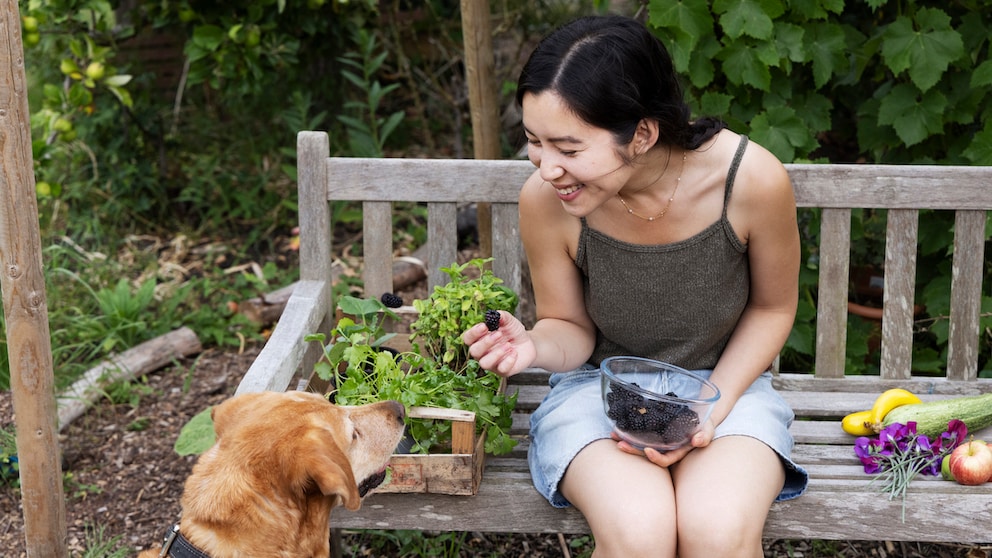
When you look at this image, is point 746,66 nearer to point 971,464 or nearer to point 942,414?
point 942,414

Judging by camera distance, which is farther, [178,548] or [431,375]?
[431,375]

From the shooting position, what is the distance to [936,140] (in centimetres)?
425

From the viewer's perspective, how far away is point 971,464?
2879 mm

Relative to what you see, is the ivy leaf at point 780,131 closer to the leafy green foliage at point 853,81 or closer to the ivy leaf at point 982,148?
the leafy green foliage at point 853,81

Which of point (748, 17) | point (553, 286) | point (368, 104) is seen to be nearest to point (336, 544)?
point (553, 286)

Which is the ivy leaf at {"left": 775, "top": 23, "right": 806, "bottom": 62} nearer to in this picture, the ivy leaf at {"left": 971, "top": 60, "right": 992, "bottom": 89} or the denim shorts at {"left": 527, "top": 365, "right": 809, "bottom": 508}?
the ivy leaf at {"left": 971, "top": 60, "right": 992, "bottom": 89}

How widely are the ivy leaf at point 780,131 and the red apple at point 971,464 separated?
4.57 ft

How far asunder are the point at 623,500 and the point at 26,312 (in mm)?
1884

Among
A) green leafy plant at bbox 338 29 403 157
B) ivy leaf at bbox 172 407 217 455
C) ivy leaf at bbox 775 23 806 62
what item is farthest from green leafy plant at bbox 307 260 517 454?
green leafy plant at bbox 338 29 403 157

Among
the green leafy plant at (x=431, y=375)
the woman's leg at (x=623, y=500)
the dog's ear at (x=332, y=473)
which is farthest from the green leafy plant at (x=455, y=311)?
the dog's ear at (x=332, y=473)

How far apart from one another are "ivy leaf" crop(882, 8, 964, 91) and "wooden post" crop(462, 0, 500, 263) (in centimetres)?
150

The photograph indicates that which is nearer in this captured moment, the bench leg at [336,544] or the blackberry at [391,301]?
the blackberry at [391,301]

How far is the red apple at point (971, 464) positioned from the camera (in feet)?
9.43

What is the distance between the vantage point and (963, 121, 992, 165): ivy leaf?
3.82 meters
